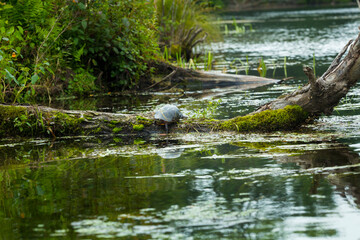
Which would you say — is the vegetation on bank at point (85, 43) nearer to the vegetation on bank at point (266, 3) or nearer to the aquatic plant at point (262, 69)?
the aquatic plant at point (262, 69)

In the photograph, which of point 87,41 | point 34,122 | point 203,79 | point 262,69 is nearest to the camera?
point 34,122

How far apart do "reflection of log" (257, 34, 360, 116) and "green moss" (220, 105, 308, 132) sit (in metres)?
0.12

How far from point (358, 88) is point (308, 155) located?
18.9ft

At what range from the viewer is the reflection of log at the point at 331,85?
6230mm

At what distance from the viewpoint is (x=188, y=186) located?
4434mm

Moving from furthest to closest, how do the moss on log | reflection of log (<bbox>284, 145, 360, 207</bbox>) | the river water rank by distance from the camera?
the moss on log < reflection of log (<bbox>284, 145, 360, 207</bbox>) < the river water

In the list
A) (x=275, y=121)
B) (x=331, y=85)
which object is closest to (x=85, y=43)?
(x=275, y=121)

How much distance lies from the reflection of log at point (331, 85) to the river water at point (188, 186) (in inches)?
13.2

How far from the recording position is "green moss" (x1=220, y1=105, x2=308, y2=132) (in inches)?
258

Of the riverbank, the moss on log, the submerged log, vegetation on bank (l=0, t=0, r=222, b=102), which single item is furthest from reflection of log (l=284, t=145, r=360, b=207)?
the riverbank

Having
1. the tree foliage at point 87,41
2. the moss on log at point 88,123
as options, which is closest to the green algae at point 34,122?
the moss on log at point 88,123

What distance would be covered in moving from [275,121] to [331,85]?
0.78 meters

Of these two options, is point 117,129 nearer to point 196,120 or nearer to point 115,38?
point 196,120

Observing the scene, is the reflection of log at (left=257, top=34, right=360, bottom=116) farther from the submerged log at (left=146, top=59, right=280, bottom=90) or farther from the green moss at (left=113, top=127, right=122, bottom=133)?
the submerged log at (left=146, top=59, right=280, bottom=90)
